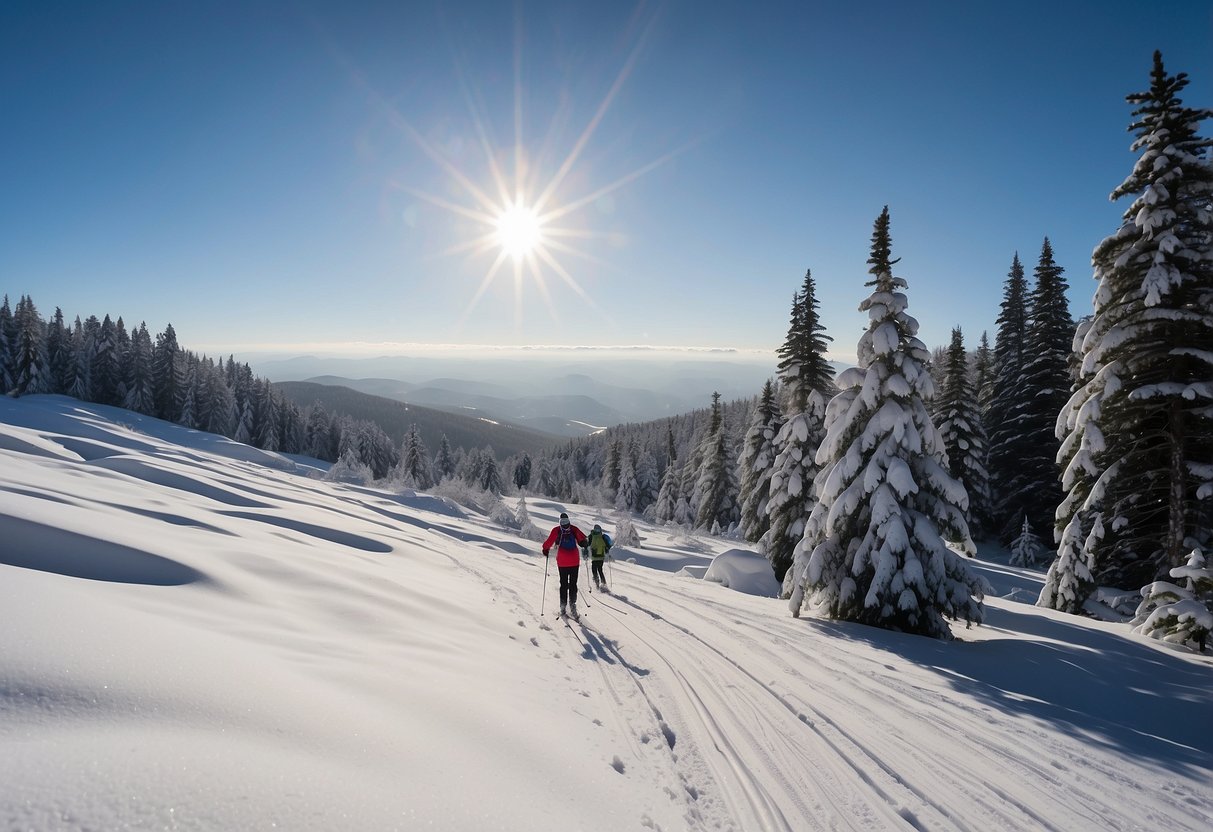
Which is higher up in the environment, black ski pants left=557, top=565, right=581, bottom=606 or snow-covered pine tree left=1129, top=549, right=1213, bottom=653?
snow-covered pine tree left=1129, top=549, right=1213, bottom=653

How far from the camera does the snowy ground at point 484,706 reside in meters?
2.55

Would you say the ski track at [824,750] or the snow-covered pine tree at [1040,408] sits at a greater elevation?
the snow-covered pine tree at [1040,408]

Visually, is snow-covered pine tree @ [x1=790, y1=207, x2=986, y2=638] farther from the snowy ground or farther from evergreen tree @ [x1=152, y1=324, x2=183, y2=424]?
evergreen tree @ [x1=152, y1=324, x2=183, y2=424]

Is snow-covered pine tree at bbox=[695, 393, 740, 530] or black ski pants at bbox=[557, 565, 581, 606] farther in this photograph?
snow-covered pine tree at bbox=[695, 393, 740, 530]

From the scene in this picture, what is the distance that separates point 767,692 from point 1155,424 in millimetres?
11856

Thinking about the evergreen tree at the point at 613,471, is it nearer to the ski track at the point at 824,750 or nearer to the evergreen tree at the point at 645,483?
the evergreen tree at the point at 645,483

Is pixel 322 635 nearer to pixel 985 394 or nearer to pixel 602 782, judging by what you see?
pixel 602 782

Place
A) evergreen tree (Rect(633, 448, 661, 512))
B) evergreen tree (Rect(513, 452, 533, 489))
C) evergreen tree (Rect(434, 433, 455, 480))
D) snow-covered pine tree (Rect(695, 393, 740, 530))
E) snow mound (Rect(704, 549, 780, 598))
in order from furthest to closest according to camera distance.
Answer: evergreen tree (Rect(513, 452, 533, 489)) < evergreen tree (Rect(434, 433, 455, 480)) < evergreen tree (Rect(633, 448, 661, 512)) < snow-covered pine tree (Rect(695, 393, 740, 530)) < snow mound (Rect(704, 549, 780, 598))

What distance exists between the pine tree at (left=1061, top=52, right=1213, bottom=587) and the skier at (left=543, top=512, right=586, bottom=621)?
11.4 m

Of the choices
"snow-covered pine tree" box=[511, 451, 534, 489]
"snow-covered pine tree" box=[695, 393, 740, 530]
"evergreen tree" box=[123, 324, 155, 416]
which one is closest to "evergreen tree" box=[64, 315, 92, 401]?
"evergreen tree" box=[123, 324, 155, 416]

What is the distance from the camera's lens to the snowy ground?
2.55 meters

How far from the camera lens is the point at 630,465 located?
67.2 m

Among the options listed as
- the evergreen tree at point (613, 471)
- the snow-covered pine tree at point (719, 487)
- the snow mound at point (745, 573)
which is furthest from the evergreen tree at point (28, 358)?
the snow mound at point (745, 573)

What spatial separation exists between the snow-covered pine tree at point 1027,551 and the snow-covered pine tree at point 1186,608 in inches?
840
